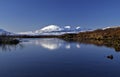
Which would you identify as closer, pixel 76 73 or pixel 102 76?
pixel 102 76

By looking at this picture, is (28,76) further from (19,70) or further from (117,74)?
(117,74)

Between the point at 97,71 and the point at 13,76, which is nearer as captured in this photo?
the point at 13,76

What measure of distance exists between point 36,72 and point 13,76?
1.23 metres

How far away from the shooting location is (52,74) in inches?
400

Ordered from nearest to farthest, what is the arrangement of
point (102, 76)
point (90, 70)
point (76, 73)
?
point (102, 76)
point (76, 73)
point (90, 70)

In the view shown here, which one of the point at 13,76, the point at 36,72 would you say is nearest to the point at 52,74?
the point at 36,72

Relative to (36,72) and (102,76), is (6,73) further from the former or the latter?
(102,76)

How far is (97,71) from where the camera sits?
1078cm

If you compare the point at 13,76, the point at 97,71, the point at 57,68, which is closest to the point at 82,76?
the point at 97,71

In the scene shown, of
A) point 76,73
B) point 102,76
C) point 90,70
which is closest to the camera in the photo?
point 102,76

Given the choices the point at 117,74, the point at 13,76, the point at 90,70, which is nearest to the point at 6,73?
the point at 13,76

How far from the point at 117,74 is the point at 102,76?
80 centimetres

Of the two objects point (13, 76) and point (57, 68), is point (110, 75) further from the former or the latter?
point (13, 76)

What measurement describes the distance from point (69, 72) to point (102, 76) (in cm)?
161
